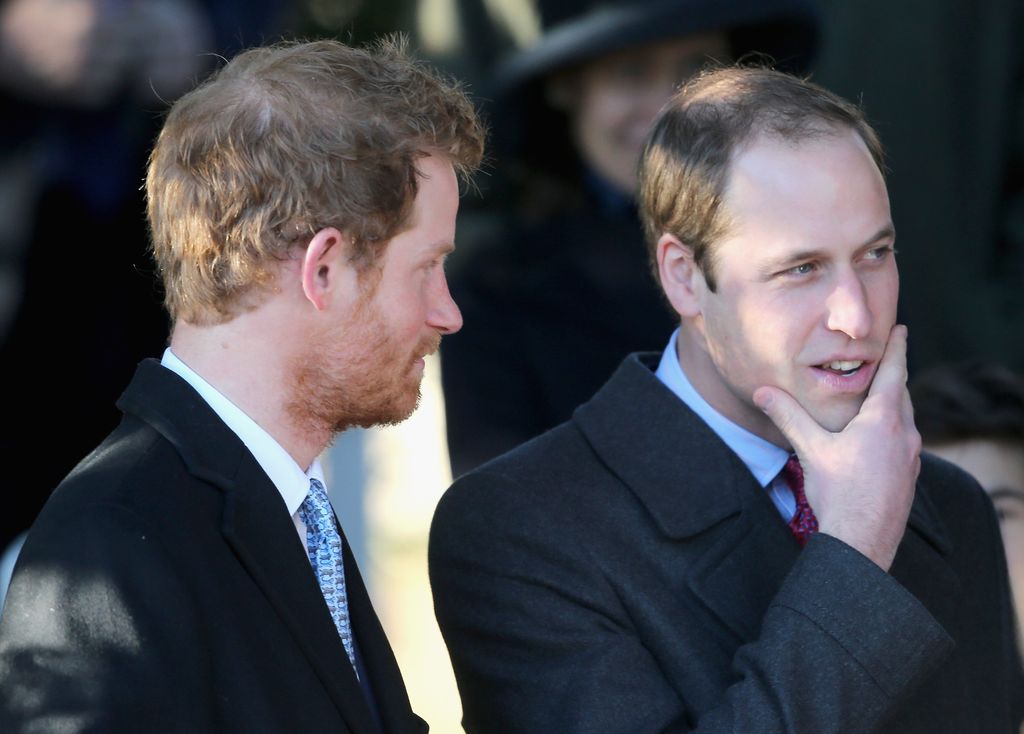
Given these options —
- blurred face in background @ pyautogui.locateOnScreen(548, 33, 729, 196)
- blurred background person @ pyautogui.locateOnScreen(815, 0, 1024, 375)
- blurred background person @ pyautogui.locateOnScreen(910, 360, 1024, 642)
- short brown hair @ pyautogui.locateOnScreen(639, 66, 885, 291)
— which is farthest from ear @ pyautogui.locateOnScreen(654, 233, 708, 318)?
blurred background person @ pyautogui.locateOnScreen(815, 0, 1024, 375)

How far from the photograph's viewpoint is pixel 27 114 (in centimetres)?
388

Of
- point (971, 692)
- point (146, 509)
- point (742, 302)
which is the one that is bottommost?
point (971, 692)

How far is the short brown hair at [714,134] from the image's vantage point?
259 centimetres

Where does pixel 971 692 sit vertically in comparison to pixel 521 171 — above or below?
below

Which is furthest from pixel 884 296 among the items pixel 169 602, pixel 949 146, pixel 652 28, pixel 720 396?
pixel 949 146

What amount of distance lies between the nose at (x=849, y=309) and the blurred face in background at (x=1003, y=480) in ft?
3.24

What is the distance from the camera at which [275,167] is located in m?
2.15

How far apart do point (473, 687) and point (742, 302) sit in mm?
745

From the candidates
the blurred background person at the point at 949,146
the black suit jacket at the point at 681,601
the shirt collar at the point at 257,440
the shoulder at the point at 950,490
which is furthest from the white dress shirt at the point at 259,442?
the blurred background person at the point at 949,146

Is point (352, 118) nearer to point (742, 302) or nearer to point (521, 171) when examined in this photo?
point (742, 302)

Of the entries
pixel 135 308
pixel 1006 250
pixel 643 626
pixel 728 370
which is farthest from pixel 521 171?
pixel 1006 250

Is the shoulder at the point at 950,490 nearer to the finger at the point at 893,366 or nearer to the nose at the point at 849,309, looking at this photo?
the finger at the point at 893,366

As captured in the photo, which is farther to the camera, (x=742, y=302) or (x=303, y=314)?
(x=742, y=302)

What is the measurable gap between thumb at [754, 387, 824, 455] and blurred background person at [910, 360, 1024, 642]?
37.6 inches
